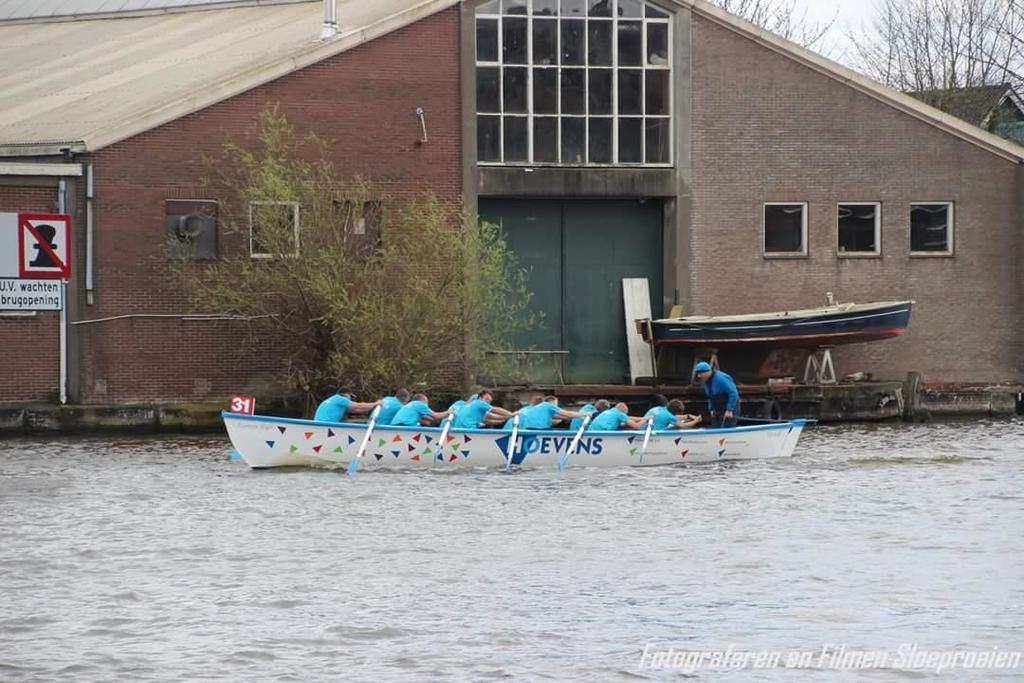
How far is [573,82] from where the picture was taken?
44.9m

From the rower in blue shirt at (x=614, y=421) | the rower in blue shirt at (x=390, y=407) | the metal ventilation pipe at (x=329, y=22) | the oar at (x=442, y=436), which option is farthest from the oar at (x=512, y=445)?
the metal ventilation pipe at (x=329, y=22)

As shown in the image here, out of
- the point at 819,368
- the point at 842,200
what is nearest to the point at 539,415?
the point at 819,368

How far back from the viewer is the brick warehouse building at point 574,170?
41.4 metres

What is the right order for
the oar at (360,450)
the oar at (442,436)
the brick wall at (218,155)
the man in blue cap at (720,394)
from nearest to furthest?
the oar at (360,450)
the oar at (442,436)
the man in blue cap at (720,394)
the brick wall at (218,155)

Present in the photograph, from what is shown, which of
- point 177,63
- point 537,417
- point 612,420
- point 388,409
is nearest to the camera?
point 537,417

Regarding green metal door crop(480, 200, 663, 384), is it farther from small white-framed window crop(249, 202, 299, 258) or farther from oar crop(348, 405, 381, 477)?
oar crop(348, 405, 381, 477)

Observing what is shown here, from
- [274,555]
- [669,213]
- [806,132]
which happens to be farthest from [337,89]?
[274,555]

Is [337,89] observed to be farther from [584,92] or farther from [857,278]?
[857,278]

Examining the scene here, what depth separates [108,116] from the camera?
43.0 m

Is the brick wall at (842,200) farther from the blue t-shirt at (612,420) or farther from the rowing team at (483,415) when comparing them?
the blue t-shirt at (612,420)

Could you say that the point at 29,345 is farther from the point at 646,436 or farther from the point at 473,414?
the point at 646,436

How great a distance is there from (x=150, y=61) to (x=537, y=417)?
67.6ft

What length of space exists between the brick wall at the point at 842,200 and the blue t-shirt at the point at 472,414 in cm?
1364

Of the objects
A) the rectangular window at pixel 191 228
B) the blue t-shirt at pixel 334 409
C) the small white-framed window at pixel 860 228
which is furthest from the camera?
the small white-framed window at pixel 860 228
